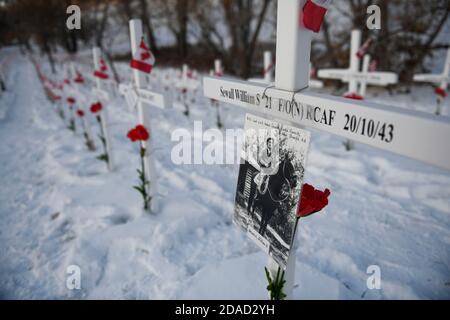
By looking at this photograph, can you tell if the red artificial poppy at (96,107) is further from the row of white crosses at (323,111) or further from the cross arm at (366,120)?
the cross arm at (366,120)

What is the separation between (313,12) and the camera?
109 cm

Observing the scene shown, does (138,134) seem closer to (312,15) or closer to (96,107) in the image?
(96,107)

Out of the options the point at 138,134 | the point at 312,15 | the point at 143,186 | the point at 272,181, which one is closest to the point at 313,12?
the point at 312,15

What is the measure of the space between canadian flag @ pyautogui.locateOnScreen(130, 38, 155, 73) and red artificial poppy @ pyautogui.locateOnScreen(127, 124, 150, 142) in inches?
22.7

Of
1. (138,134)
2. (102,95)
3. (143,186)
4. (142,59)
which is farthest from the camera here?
(102,95)

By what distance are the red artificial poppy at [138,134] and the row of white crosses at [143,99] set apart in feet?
0.44

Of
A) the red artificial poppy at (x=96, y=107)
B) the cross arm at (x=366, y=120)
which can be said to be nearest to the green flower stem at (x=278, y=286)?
the cross arm at (x=366, y=120)

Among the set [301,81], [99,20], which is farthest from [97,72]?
[99,20]

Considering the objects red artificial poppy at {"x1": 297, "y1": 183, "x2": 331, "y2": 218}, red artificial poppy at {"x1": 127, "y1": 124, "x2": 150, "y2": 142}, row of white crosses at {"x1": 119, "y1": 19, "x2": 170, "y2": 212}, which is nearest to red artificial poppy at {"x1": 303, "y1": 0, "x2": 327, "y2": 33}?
red artificial poppy at {"x1": 297, "y1": 183, "x2": 331, "y2": 218}

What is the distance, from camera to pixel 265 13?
11.1 meters

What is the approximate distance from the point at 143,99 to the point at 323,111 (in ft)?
7.08
